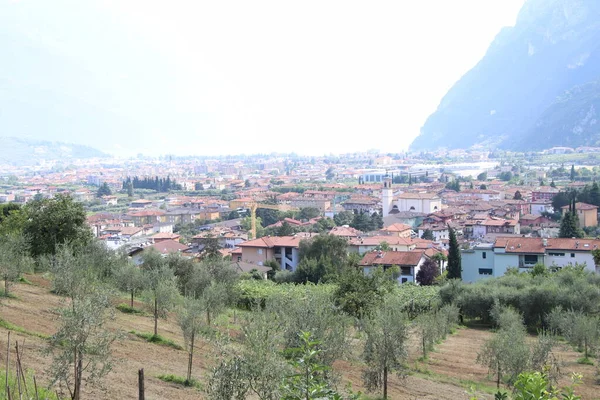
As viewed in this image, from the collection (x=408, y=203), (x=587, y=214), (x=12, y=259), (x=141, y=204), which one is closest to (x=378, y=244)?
(x=587, y=214)

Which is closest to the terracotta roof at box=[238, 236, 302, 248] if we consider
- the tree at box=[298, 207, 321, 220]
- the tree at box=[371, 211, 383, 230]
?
the tree at box=[371, 211, 383, 230]

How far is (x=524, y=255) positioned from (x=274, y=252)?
11.8 m

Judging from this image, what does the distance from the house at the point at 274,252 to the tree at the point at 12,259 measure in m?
16.7

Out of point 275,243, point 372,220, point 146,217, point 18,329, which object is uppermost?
point 18,329

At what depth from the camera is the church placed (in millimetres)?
64812

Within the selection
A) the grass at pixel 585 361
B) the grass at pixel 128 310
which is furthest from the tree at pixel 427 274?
the grass at pixel 128 310

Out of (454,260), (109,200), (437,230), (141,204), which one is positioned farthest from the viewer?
(109,200)

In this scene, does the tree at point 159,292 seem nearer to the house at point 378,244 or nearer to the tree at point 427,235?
the house at point 378,244

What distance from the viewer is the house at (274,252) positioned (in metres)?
33.2

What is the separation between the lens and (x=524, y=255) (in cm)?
2911

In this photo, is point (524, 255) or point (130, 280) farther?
point (524, 255)

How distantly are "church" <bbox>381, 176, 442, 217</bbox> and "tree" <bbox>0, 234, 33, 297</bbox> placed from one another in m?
49.8

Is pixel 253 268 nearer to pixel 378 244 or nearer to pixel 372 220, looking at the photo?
pixel 378 244

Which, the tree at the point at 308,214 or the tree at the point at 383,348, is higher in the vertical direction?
the tree at the point at 383,348
